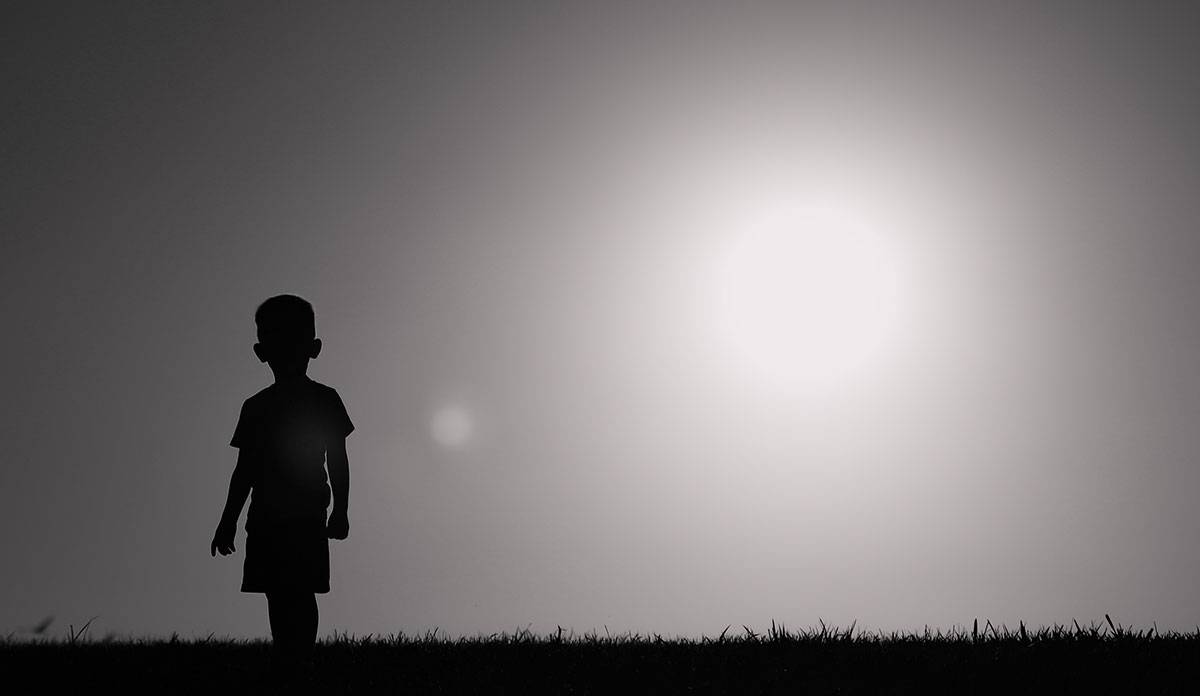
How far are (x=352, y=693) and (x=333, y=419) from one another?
6.33 feet

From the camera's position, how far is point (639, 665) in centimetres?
610

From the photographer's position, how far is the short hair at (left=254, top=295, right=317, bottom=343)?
6414 millimetres

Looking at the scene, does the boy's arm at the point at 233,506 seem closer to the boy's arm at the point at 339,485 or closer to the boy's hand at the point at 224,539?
the boy's hand at the point at 224,539

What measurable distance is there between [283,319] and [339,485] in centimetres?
110

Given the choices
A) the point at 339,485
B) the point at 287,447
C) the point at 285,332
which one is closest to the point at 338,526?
the point at 339,485

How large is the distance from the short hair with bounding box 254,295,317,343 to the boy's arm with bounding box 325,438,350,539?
74cm

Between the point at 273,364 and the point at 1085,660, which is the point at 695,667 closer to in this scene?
the point at 1085,660

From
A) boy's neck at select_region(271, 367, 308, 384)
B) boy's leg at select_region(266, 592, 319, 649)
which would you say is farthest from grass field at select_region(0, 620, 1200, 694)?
boy's neck at select_region(271, 367, 308, 384)

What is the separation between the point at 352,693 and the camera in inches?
207

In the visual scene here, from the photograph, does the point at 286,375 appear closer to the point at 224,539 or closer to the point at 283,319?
the point at 283,319

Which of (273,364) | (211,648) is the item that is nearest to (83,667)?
(211,648)

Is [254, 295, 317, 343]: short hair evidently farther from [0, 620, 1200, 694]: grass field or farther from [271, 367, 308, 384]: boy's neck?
[0, 620, 1200, 694]: grass field

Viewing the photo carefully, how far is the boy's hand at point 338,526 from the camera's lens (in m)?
6.30

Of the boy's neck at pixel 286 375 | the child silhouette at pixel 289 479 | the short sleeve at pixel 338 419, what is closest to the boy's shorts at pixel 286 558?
the child silhouette at pixel 289 479
